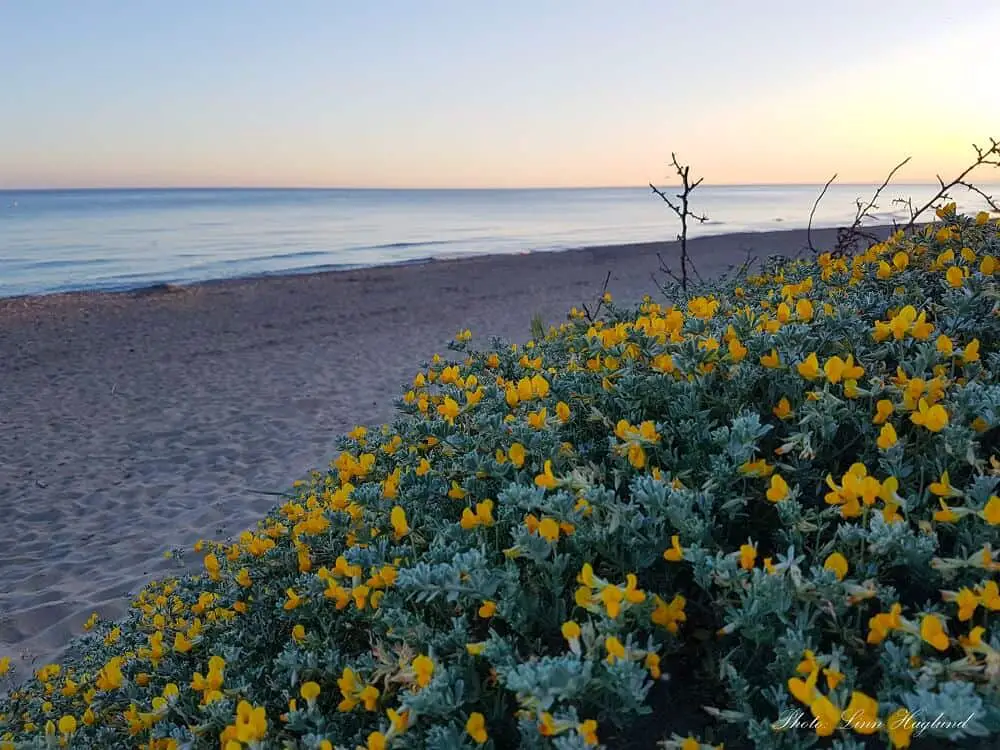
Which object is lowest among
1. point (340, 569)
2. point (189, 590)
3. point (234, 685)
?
point (189, 590)

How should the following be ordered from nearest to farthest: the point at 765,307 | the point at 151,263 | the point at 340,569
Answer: the point at 340,569 → the point at 765,307 → the point at 151,263

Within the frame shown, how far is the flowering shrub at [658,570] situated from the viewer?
129 centimetres

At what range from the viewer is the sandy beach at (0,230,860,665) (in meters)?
5.07

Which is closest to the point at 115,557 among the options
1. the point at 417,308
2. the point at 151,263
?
the point at 417,308

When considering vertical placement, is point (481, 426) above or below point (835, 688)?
above

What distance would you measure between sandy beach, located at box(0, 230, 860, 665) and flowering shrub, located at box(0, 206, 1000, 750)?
275 cm

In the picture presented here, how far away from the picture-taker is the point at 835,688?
1249mm

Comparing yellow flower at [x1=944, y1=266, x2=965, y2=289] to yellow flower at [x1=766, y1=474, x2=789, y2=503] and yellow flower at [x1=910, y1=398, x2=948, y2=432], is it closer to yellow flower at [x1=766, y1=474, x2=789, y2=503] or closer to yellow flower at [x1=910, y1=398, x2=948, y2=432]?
yellow flower at [x1=910, y1=398, x2=948, y2=432]

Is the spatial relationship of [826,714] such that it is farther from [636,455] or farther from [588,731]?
[636,455]

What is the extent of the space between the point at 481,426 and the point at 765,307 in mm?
1329

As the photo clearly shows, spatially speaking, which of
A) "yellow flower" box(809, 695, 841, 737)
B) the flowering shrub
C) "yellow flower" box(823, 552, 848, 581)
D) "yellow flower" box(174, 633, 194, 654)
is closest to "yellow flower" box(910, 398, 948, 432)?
the flowering shrub

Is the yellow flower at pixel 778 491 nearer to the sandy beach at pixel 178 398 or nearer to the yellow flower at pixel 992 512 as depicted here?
the yellow flower at pixel 992 512

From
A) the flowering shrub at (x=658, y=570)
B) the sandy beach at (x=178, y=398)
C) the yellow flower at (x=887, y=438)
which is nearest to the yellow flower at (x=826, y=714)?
the flowering shrub at (x=658, y=570)

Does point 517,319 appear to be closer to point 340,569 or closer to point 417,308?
point 417,308
